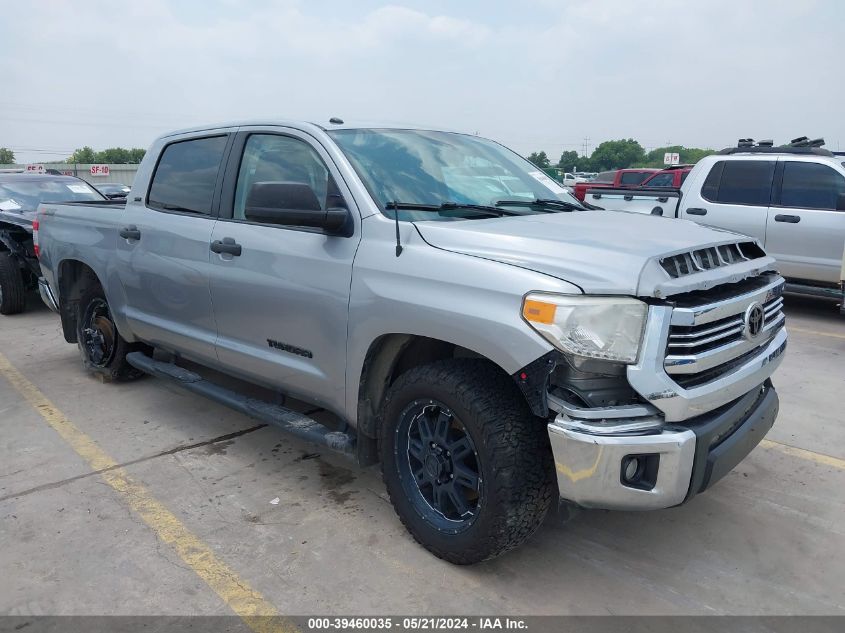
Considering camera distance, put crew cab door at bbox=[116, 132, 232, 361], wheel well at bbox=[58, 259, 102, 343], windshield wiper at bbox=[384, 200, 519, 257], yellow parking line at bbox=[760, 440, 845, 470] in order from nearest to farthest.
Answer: windshield wiper at bbox=[384, 200, 519, 257] → yellow parking line at bbox=[760, 440, 845, 470] → crew cab door at bbox=[116, 132, 232, 361] → wheel well at bbox=[58, 259, 102, 343]

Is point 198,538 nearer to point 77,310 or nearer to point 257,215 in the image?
point 257,215

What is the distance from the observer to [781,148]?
845cm

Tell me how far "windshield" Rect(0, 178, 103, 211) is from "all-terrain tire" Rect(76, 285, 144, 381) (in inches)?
143

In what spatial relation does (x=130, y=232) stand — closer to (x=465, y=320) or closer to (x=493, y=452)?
(x=465, y=320)

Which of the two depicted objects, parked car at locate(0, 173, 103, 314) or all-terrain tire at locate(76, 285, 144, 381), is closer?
all-terrain tire at locate(76, 285, 144, 381)

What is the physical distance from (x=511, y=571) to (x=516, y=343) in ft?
3.58

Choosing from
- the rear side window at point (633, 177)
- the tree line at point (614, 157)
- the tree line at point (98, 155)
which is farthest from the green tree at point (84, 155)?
the rear side window at point (633, 177)

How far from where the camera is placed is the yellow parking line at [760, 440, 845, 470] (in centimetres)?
399

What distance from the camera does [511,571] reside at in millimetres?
2979

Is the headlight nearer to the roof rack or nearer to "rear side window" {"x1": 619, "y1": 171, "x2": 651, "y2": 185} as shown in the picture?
the roof rack

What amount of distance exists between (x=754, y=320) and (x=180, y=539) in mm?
2763

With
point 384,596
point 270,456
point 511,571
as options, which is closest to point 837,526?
point 511,571

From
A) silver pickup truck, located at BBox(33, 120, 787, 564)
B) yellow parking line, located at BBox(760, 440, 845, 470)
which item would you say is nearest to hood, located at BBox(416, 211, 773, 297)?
silver pickup truck, located at BBox(33, 120, 787, 564)

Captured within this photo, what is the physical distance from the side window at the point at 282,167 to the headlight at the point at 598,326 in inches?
52.0
